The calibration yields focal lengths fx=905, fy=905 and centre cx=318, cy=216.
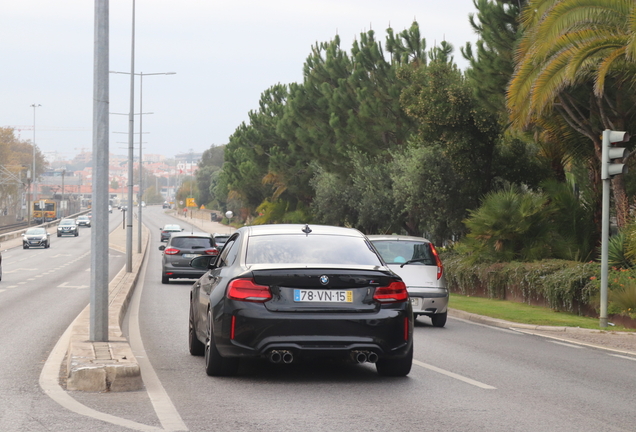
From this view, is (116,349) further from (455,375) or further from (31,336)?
(31,336)

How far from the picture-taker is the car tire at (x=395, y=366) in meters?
8.94

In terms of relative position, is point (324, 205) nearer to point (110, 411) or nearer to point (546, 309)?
point (546, 309)

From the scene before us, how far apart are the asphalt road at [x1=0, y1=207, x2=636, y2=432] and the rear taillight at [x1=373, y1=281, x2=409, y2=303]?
0.82 metres

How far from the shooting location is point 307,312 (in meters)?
8.27

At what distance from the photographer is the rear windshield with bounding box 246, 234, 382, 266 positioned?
880cm

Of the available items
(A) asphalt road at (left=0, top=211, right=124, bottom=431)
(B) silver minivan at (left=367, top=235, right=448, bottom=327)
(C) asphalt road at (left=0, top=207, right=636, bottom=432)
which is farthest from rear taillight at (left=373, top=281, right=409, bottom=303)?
(B) silver minivan at (left=367, top=235, right=448, bottom=327)

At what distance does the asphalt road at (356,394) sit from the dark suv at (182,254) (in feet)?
53.7

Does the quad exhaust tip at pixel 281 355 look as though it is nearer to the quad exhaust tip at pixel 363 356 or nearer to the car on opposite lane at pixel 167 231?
the quad exhaust tip at pixel 363 356

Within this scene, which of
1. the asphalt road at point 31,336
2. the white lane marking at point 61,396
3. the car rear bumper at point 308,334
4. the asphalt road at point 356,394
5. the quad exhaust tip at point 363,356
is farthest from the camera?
the quad exhaust tip at point 363,356

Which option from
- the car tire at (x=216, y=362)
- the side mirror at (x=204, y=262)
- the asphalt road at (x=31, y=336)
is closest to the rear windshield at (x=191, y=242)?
the asphalt road at (x=31, y=336)

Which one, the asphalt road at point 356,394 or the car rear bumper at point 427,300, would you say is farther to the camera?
the car rear bumper at point 427,300

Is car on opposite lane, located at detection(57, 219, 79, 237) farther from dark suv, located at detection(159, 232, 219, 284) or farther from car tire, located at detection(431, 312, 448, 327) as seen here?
car tire, located at detection(431, 312, 448, 327)

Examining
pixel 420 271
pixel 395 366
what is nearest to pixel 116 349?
pixel 395 366

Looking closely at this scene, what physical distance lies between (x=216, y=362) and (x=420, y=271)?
7.84 meters
